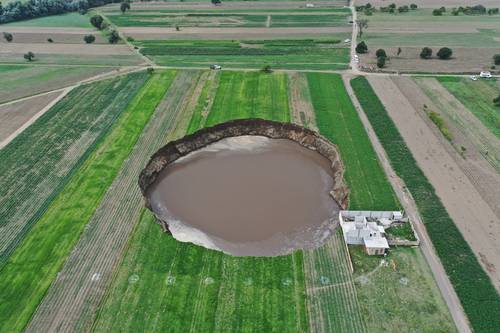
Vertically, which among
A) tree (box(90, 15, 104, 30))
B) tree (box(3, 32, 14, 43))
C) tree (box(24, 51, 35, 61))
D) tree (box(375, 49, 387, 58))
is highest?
tree (box(90, 15, 104, 30))

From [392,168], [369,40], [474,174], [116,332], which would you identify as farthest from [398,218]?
[369,40]

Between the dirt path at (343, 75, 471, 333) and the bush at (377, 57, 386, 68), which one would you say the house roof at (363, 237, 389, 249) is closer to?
the dirt path at (343, 75, 471, 333)

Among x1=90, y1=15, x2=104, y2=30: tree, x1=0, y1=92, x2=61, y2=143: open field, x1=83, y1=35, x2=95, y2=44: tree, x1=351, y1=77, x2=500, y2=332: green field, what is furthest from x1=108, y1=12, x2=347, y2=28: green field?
x1=351, y1=77, x2=500, y2=332: green field

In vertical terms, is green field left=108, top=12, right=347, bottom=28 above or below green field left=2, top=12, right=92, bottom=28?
below

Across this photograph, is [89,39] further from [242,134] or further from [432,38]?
[432,38]

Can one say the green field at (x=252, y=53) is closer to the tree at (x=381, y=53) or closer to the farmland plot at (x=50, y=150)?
the tree at (x=381, y=53)

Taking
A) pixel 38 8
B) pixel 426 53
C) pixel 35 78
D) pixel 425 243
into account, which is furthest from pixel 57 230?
pixel 38 8

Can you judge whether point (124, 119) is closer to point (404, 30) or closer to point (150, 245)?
point (150, 245)
